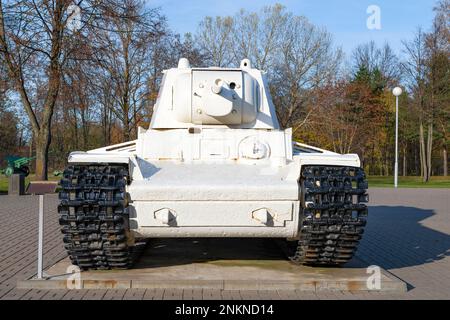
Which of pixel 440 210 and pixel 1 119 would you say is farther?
pixel 1 119

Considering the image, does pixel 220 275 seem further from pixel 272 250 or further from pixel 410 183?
pixel 410 183

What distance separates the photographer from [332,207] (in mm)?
5824

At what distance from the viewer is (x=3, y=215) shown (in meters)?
13.8

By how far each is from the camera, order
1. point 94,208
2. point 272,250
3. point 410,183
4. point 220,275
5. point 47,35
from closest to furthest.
→ point 94,208 → point 220,275 → point 272,250 → point 47,35 → point 410,183

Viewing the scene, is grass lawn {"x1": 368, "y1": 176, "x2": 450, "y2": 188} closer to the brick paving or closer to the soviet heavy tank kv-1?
the brick paving

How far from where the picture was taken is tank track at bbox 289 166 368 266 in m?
5.84

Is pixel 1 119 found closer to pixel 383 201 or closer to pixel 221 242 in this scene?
pixel 383 201

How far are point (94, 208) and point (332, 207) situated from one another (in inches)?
94.7

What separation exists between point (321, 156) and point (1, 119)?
4243cm

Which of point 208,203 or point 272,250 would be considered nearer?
point 208,203

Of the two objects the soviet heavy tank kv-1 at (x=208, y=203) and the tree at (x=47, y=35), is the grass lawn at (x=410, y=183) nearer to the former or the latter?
the tree at (x=47, y=35)

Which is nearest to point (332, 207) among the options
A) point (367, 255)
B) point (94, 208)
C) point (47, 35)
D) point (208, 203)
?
point (208, 203)

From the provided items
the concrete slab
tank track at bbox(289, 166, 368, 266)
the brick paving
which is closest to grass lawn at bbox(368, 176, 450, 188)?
the brick paving
